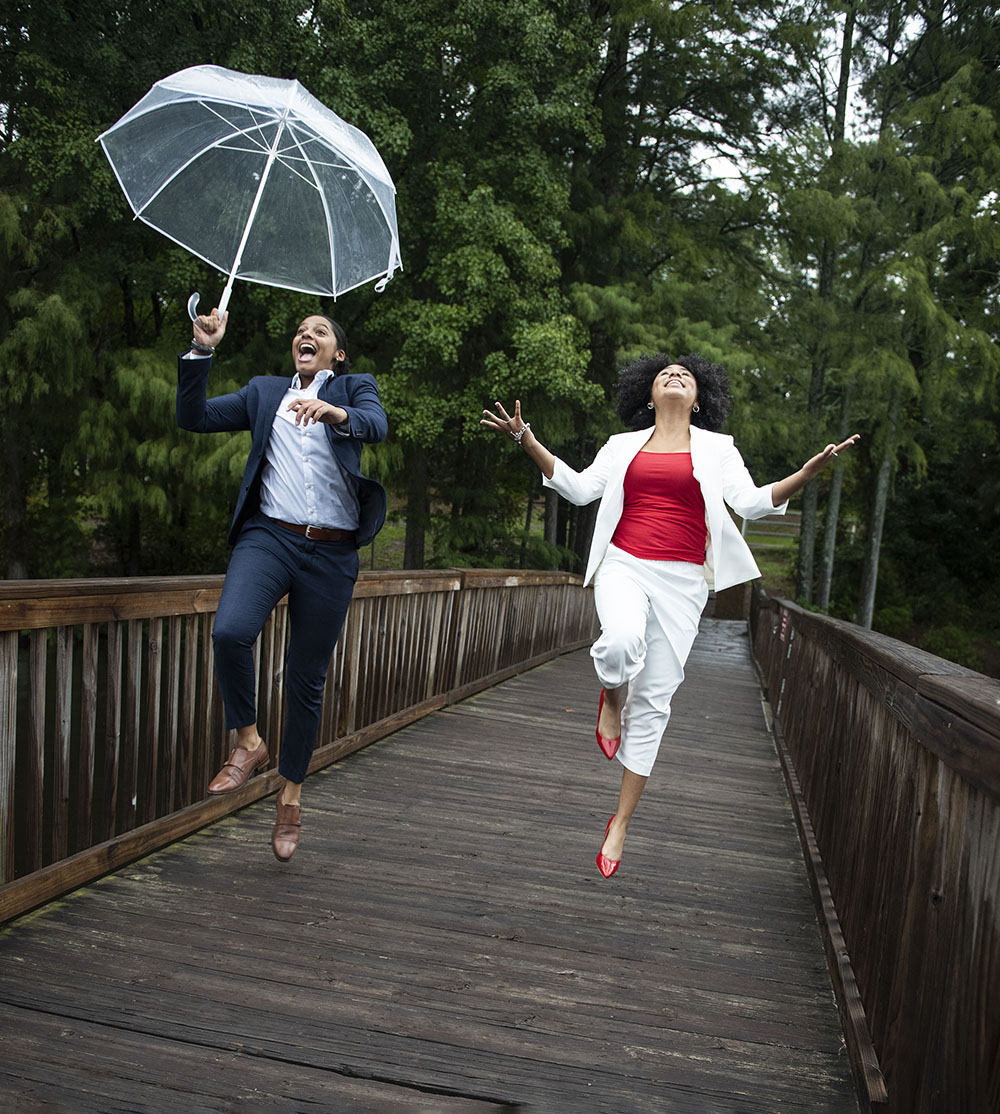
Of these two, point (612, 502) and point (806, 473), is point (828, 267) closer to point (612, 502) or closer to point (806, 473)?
point (612, 502)

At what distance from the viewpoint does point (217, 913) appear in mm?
3068

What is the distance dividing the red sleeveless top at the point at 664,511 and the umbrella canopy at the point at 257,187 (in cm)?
138

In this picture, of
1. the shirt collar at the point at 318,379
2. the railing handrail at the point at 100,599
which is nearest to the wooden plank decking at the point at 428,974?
the railing handrail at the point at 100,599

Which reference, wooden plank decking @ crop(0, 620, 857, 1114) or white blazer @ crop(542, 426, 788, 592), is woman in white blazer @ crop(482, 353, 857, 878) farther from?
wooden plank decking @ crop(0, 620, 857, 1114)

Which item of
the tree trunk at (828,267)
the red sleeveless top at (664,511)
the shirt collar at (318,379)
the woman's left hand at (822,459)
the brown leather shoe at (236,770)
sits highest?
the tree trunk at (828,267)

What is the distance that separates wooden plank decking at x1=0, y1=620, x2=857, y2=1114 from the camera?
87.9 inches

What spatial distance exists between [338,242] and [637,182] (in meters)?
18.7

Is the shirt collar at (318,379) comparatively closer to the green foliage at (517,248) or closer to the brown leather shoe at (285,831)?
the brown leather shoe at (285,831)

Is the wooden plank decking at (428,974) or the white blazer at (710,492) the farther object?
the white blazer at (710,492)

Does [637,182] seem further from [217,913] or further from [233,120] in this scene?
[217,913]

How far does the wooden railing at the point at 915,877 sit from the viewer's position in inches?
66.7

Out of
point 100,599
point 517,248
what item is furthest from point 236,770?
point 517,248

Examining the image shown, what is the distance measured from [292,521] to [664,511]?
4.19ft

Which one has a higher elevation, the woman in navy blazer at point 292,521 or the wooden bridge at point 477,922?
the woman in navy blazer at point 292,521
